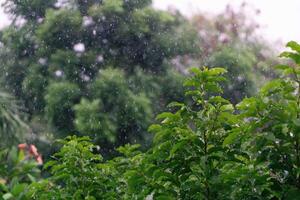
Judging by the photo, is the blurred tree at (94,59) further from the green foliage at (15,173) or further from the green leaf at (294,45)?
the green foliage at (15,173)

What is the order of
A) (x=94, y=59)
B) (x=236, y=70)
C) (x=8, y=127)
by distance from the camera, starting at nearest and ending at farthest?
(x=8, y=127)
(x=94, y=59)
(x=236, y=70)

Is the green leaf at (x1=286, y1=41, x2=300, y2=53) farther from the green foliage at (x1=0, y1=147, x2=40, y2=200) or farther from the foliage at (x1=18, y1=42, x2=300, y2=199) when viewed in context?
the green foliage at (x1=0, y1=147, x2=40, y2=200)

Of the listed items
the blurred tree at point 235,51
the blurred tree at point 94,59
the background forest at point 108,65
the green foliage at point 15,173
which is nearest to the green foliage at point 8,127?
the background forest at point 108,65

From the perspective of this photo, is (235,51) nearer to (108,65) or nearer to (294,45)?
(108,65)

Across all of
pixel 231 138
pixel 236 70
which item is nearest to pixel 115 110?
pixel 236 70

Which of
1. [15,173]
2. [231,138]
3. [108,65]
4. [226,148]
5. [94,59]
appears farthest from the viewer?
[94,59]

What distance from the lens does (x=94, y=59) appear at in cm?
988

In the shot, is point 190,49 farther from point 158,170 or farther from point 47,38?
point 158,170

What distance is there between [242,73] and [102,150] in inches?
133

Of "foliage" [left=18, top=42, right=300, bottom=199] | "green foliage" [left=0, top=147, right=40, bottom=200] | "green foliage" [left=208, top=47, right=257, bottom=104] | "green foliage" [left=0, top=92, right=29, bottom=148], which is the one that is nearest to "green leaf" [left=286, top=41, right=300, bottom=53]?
"foliage" [left=18, top=42, right=300, bottom=199]

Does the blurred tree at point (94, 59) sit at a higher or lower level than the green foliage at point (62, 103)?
higher

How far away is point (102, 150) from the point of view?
29.0 ft

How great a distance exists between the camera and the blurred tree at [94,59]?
360 inches

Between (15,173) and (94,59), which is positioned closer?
(15,173)
